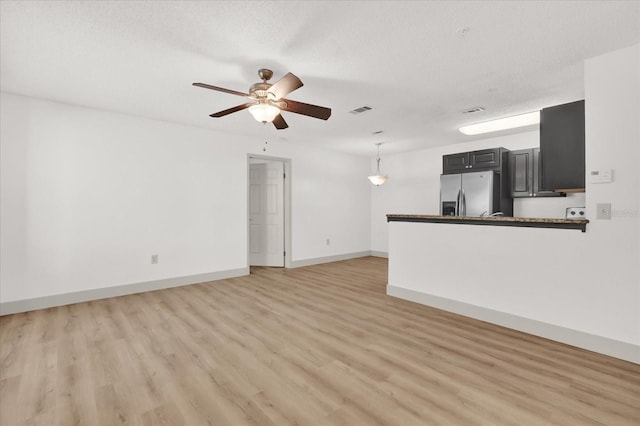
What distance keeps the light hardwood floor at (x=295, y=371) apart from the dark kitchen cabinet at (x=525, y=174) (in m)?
3.16

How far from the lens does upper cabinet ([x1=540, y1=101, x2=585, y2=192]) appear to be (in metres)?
2.82

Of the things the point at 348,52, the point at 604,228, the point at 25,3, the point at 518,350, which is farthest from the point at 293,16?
the point at 518,350

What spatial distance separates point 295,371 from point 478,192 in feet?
15.1

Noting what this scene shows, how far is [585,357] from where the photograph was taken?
2408 mm

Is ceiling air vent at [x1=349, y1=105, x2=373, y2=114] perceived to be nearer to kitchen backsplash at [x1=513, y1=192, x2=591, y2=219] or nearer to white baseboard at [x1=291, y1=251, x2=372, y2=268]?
white baseboard at [x1=291, y1=251, x2=372, y2=268]

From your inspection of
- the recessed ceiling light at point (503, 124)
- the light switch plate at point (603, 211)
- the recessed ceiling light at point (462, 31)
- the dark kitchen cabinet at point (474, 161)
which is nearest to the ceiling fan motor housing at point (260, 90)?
the recessed ceiling light at point (462, 31)

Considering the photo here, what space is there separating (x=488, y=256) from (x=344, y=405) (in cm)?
232

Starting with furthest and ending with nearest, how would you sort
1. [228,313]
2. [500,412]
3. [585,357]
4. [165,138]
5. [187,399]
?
[165,138] → [228,313] → [585,357] → [187,399] → [500,412]

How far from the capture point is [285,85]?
2.54m

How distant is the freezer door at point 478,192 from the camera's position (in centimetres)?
510

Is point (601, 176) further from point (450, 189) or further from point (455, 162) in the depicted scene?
point (455, 162)

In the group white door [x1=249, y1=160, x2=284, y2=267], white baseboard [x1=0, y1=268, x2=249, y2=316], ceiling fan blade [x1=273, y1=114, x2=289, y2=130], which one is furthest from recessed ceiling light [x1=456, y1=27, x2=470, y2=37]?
white baseboard [x1=0, y1=268, x2=249, y2=316]

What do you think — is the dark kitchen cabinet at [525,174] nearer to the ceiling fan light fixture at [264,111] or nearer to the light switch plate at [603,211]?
the light switch plate at [603,211]

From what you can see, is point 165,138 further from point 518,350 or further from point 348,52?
point 518,350
